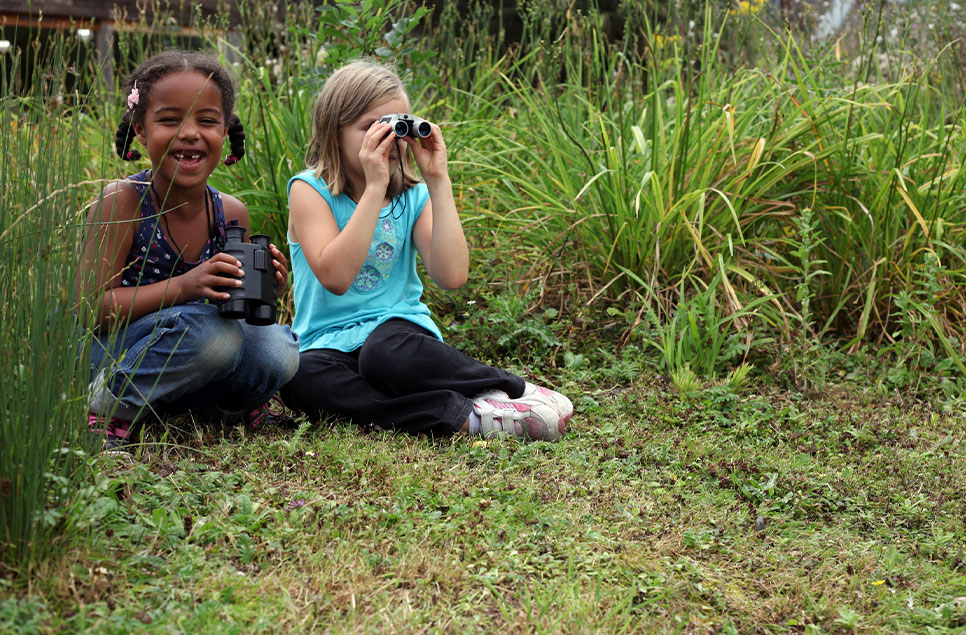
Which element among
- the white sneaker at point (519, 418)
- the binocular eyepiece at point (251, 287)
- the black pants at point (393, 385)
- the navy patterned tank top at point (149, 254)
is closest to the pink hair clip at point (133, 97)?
the navy patterned tank top at point (149, 254)

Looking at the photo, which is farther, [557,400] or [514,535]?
[557,400]

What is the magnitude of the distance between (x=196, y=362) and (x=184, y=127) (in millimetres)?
663

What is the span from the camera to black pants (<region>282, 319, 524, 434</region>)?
9.50ft

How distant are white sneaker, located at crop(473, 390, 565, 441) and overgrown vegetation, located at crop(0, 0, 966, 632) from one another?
0.11m

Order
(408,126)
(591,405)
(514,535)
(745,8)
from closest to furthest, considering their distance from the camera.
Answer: (514,535)
(408,126)
(591,405)
(745,8)

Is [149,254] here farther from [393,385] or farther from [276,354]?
[393,385]

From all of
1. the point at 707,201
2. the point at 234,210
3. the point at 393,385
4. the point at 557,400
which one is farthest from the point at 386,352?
the point at 707,201

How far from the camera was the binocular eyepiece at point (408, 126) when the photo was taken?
9.45 ft

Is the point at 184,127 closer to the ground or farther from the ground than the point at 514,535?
farther from the ground

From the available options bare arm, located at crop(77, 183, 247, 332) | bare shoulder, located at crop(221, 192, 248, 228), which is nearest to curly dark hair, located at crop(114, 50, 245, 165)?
bare arm, located at crop(77, 183, 247, 332)

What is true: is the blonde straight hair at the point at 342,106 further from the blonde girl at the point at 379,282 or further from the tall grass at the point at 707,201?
the tall grass at the point at 707,201

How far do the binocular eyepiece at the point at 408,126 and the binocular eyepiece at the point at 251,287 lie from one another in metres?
0.56

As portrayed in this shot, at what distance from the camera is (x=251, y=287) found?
2.60 metres

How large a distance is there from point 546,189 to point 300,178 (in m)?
1.53
